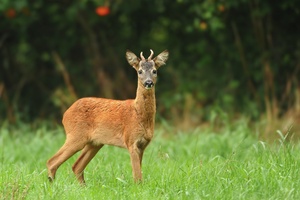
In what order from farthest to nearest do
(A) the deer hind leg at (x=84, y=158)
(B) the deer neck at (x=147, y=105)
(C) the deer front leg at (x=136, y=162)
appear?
(A) the deer hind leg at (x=84, y=158)
(B) the deer neck at (x=147, y=105)
(C) the deer front leg at (x=136, y=162)

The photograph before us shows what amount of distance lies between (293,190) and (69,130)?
2.89 metres

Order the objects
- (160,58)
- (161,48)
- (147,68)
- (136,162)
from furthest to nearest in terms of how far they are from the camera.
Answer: (161,48) → (160,58) → (147,68) → (136,162)

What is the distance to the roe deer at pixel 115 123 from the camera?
8242 millimetres

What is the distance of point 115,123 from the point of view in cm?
852

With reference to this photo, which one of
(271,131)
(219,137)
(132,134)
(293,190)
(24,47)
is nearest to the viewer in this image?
(293,190)

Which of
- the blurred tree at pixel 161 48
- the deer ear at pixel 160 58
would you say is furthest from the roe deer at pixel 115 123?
the blurred tree at pixel 161 48

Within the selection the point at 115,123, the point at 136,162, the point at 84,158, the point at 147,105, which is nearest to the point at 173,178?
the point at 136,162

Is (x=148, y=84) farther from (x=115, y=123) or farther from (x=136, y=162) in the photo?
(x=136, y=162)

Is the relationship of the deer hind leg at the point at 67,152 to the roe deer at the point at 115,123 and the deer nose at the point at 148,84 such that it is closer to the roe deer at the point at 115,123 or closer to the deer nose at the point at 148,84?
the roe deer at the point at 115,123

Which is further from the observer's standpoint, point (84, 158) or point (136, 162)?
point (84, 158)

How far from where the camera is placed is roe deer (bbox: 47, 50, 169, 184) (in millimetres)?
8242

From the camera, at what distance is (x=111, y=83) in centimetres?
1628

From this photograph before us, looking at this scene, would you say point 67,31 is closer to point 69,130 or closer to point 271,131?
point 271,131

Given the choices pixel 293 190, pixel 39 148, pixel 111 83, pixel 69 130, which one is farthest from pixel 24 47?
pixel 293 190
